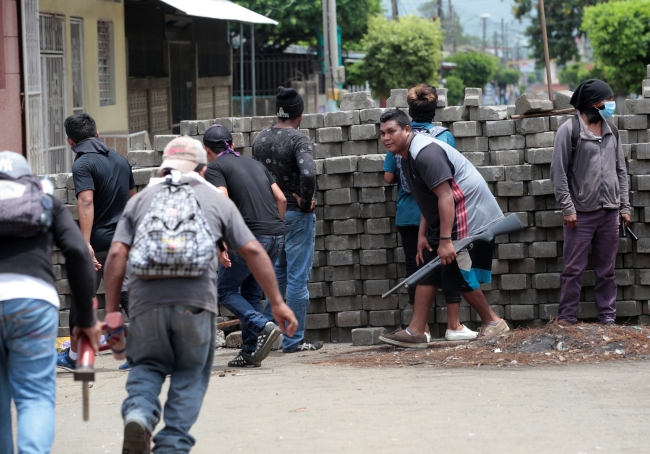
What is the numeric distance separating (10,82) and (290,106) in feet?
15.2

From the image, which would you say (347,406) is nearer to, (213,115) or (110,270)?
(110,270)

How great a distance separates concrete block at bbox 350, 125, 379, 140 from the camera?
8.04 metres

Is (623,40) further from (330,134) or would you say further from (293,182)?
(293,182)

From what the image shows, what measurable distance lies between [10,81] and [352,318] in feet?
16.3

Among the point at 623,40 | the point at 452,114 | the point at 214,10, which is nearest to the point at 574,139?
the point at 452,114

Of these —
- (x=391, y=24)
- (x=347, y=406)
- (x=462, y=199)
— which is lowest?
(x=347, y=406)

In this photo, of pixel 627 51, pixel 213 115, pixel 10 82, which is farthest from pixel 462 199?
pixel 627 51

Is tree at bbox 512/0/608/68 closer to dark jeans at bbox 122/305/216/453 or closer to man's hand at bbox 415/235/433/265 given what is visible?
man's hand at bbox 415/235/433/265

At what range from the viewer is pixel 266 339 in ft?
21.4

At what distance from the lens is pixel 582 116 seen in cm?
746

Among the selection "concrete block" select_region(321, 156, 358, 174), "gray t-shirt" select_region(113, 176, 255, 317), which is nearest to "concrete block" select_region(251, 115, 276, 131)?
"concrete block" select_region(321, 156, 358, 174)

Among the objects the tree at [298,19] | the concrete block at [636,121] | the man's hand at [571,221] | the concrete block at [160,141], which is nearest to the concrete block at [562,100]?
the concrete block at [636,121]

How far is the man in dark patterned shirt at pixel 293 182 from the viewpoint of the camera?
23.7 ft

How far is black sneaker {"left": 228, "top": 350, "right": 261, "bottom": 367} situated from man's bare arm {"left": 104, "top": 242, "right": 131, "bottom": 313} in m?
2.62
